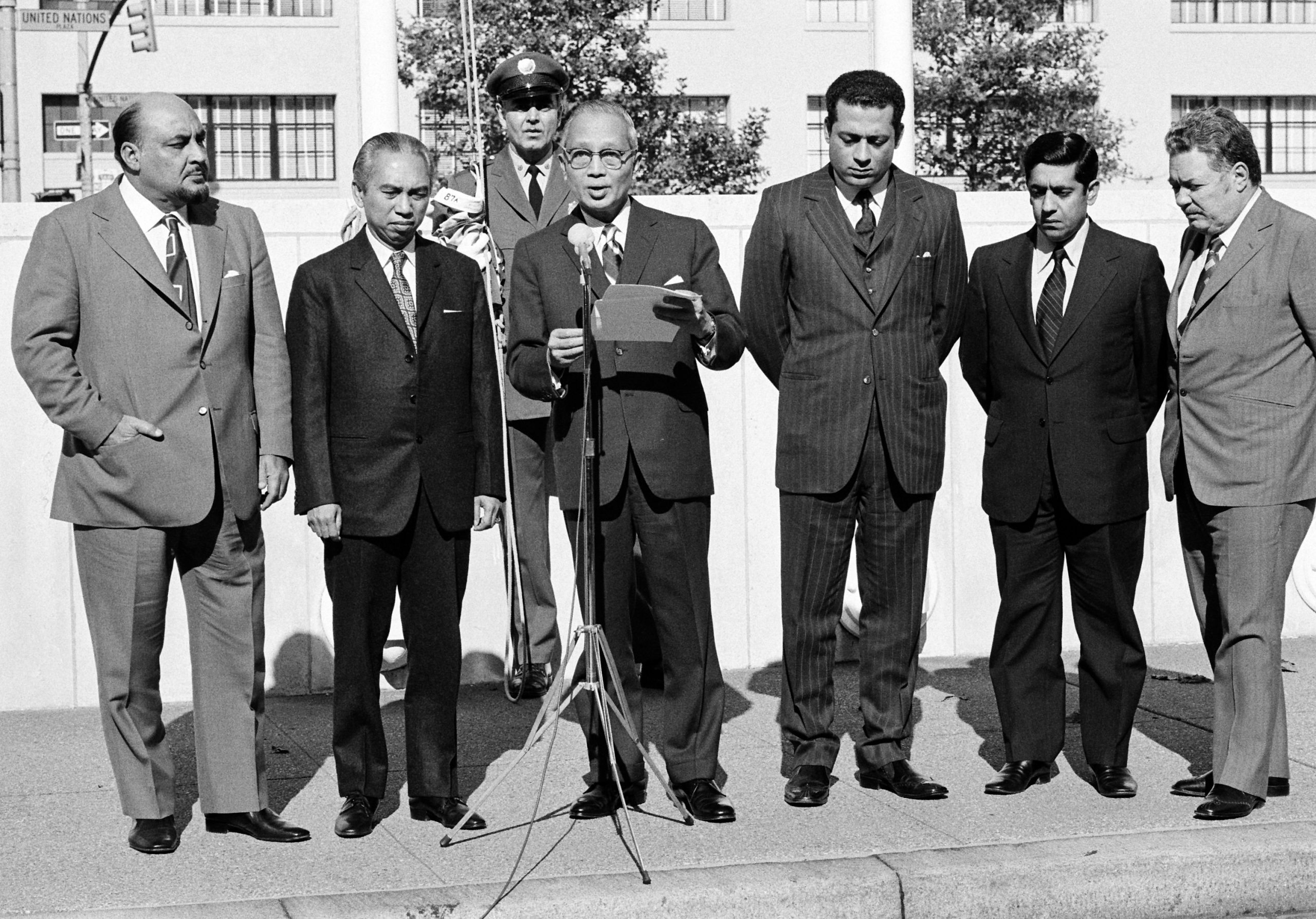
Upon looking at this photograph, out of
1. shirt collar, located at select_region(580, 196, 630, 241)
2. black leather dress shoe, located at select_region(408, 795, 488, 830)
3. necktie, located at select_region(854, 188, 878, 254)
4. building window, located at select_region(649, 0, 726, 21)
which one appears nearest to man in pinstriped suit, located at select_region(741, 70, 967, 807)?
necktie, located at select_region(854, 188, 878, 254)

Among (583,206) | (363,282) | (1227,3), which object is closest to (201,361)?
(363,282)

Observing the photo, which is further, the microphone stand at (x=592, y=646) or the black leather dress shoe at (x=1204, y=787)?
the black leather dress shoe at (x=1204, y=787)

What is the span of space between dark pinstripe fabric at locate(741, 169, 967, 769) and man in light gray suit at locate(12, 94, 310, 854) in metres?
1.62

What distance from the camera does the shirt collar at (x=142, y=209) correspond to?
527 cm

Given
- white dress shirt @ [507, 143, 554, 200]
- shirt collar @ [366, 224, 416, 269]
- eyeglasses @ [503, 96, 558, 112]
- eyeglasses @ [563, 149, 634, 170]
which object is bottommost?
shirt collar @ [366, 224, 416, 269]

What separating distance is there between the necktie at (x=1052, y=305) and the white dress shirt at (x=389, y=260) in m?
2.04

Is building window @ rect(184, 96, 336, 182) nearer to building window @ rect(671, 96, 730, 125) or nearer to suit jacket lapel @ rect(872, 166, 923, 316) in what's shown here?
building window @ rect(671, 96, 730, 125)

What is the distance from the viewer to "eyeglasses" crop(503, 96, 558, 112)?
696 cm

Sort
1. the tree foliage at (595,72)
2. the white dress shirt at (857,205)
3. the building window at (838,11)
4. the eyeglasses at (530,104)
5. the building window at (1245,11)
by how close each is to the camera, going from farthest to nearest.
Result: the building window at (1245,11)
the building window at (838,11)
the tree foliage at (595,72)
the eyeglasses at (530,104)
the white dress shirt at (857,205)

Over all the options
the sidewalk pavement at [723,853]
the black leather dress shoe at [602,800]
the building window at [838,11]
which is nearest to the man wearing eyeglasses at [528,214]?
the sidewalk pavement at [723,853]

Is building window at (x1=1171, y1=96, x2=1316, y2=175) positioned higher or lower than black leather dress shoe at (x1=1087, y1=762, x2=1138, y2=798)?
higher

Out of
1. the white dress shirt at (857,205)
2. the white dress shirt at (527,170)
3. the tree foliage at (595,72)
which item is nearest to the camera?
the white dress shirt at (857,205)

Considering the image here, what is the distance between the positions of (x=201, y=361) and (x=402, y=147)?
0.89m

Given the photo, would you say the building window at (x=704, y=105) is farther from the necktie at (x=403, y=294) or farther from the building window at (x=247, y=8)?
the necktie at (x=403, y=294)
